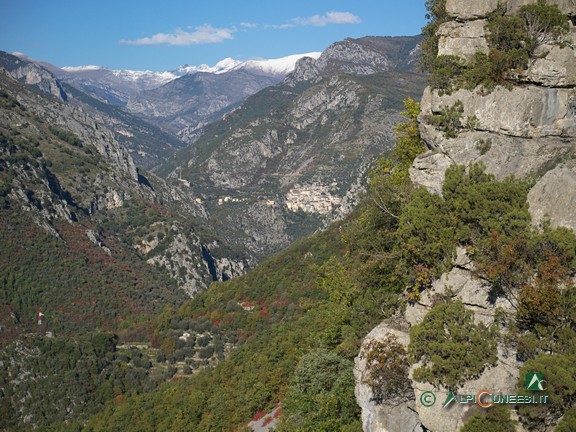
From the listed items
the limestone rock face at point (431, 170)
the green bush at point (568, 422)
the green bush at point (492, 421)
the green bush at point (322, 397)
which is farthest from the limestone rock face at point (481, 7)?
the green bush at point (322, 397)

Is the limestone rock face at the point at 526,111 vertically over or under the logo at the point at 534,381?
over

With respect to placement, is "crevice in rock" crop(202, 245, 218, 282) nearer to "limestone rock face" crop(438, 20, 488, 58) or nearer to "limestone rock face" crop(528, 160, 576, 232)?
"limestone rock face" crop(438, 20, 488, 58)

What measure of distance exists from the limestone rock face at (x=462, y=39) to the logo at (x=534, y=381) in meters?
16.5

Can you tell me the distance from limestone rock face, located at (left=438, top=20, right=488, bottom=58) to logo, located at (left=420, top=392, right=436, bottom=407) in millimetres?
17292

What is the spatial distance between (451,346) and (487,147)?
9.81 m

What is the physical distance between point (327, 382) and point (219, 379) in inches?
1464

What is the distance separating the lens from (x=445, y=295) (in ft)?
75.4

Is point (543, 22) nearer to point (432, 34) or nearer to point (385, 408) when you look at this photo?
point (432, 34)

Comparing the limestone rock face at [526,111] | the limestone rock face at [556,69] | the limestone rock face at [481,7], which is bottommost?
the limestone rock face at [526,111]

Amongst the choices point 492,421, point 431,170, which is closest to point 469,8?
point 431,170

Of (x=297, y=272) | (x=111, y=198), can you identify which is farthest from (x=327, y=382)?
(x=111, y=198)

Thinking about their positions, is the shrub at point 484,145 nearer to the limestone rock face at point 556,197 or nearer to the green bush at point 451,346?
the limestone rock face at point 556,197

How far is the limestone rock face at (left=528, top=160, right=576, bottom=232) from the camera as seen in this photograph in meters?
20.8

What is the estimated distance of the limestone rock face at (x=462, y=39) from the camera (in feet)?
90.6
